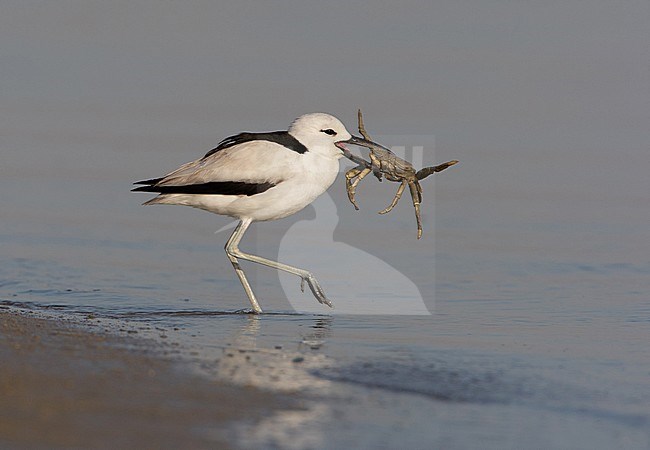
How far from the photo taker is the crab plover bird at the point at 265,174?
9398 mm

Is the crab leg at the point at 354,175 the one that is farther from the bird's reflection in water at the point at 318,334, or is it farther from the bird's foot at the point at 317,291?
the bird's reflection in water at the point at 318,334

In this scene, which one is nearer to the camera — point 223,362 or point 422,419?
point 422,419

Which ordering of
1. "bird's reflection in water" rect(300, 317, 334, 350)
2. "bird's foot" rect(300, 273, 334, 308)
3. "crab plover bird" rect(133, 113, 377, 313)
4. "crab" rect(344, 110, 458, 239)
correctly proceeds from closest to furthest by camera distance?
"bird's reflection in water" rect(300, 317, 334, 350), "crab plover bird" rect(133, 113, 377, 313), "bird's foot" rect(300, 273, 334, 308), "crab" rect(344, 110, 458, 239)

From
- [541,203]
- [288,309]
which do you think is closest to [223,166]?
[288,309]

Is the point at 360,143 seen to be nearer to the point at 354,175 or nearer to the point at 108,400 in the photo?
the point at 354,175

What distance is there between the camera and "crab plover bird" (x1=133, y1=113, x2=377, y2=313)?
9398 millimetres

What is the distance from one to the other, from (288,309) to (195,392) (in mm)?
3904

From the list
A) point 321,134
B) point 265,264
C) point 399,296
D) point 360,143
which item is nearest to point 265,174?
point 321,134

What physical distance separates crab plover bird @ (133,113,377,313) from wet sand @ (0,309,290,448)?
2633mm

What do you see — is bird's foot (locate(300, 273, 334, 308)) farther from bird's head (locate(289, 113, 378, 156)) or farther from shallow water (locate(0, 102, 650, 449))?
bird's head (locate(289, 113, 378, 156))

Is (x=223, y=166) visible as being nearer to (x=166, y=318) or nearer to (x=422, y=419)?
(x=166, y=318)

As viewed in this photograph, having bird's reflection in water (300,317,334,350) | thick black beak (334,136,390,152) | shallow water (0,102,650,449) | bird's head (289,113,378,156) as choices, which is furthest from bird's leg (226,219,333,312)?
thick black beak (334,136,390,152)

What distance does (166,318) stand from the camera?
8.80 meters

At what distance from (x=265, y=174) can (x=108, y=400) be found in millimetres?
4053
